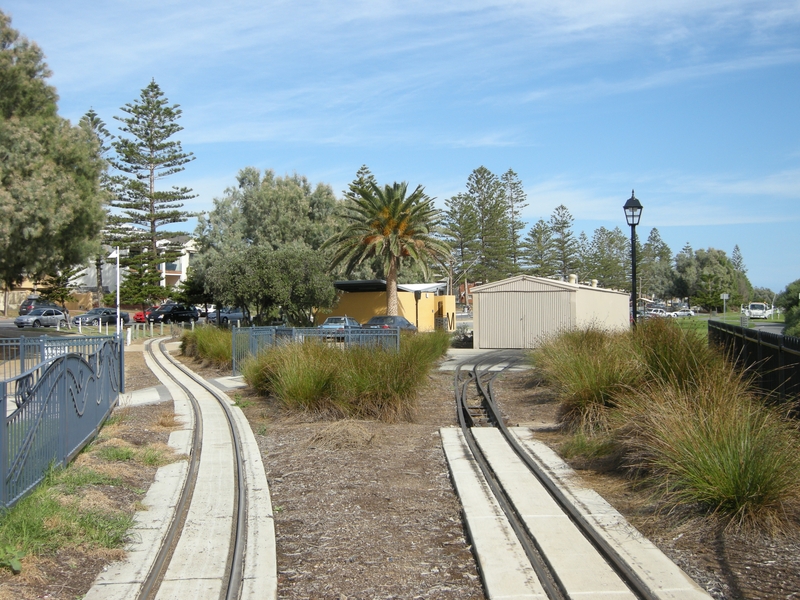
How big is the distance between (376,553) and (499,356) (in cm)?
2402

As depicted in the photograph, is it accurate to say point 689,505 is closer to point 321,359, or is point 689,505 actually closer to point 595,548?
point 595,548

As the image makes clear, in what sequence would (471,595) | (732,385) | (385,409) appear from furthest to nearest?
1. (385,409)
2. (732,385)
3. (471,595)

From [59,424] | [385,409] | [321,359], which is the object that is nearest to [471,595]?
[59,424]

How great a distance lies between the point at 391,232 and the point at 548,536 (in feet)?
122

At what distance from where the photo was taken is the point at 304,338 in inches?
706

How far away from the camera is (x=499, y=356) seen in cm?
3039

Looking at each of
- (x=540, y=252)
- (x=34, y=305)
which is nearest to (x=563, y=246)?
(x=540, y=252)

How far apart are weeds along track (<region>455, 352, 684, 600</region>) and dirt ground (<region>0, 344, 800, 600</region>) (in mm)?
422

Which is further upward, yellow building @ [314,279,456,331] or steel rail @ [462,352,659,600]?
yellow building @ [314,279,456,331]

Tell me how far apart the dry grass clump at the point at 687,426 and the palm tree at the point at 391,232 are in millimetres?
29775

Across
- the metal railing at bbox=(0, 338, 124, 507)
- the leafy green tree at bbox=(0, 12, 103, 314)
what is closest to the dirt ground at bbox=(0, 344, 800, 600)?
the metal railing at bbox=(0, 338, 124, 507)

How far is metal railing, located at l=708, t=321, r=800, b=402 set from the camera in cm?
979

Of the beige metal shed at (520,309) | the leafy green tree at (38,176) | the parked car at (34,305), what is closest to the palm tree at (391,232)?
the beige metal shed at (520,309)

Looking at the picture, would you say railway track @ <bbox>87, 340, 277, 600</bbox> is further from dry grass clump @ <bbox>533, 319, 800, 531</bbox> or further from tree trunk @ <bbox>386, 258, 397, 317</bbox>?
tree trunk @ <bbox>386, 258, 397, 317</bbox>
